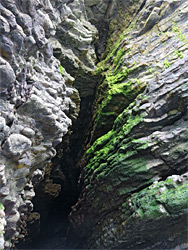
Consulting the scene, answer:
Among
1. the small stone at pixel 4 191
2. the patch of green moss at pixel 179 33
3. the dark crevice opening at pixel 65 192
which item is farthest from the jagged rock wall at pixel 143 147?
the small stone at pixel 4 191

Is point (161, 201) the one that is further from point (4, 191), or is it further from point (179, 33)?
point (179, 33)

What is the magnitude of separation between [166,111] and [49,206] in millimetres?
13418

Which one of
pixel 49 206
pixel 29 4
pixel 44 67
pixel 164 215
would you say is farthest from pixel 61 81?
pixel 49 206

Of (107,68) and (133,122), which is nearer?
(133,122)

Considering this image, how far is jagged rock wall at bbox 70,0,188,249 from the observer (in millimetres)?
11125

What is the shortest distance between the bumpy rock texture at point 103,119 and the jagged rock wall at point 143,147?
0.06 metres

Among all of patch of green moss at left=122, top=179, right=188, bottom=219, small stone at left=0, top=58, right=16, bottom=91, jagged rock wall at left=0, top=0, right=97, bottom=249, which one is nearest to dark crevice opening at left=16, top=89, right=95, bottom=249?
jagged rock wall at left=0, top=0, right=97, bottom=249

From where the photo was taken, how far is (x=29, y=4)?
802 cm

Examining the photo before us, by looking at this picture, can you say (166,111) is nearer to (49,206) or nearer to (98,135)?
(98,135)

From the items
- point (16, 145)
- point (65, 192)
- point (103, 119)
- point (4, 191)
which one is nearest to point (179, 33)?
point (103, 119)

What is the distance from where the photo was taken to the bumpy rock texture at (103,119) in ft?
27.5

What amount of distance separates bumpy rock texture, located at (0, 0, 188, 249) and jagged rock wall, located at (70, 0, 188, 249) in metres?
0.06

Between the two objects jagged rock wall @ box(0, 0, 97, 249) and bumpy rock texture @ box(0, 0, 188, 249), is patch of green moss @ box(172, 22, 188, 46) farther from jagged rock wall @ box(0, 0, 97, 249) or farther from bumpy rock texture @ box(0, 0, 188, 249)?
jagged rock wall @ box(0, 0, 97, 249)

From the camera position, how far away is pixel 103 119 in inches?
629
